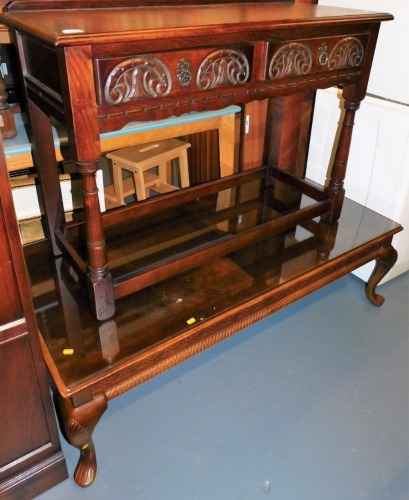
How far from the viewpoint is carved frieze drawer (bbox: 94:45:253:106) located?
0.94m

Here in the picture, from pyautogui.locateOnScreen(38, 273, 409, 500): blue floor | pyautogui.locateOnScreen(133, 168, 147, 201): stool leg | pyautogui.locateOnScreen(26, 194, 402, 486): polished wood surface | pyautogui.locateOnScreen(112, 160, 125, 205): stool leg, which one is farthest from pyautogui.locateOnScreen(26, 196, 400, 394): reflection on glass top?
pyautogui.locateOnScreen(112, 160, 125, 205): stool leg

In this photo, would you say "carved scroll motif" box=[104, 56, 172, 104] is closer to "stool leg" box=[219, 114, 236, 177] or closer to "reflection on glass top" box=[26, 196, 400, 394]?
"reflection on glass top" box=[26, 196, 400, 394]

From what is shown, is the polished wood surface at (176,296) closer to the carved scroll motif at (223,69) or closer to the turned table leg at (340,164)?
the turned table leg at (340,164)

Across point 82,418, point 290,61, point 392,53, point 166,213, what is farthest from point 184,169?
point 82,418

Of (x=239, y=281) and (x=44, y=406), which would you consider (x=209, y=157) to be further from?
(x=44, y=406)

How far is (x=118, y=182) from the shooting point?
231 cm

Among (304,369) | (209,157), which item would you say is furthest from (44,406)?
(209,157)

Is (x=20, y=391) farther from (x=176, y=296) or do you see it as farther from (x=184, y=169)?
(x=184, y=169)

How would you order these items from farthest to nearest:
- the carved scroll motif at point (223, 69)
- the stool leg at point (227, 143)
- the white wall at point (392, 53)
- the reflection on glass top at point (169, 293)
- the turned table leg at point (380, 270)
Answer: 1. the stool leg at point (227, 143)
2. the turned table leg at point (380, 270)
3. the white wall at point (392, 53)
4. the reflection on glass top at point (169, 293)
5. the carved scroll motif at point (223, 69)

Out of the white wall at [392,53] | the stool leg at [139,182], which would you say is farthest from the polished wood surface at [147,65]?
the stool leg at [139,182]

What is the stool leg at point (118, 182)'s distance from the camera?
2252 millimetres

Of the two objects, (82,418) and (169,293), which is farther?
(169,293)

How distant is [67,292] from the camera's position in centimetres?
135

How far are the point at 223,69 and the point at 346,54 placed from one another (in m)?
0.47
